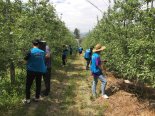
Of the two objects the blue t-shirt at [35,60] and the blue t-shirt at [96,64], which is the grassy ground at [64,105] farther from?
the blue t-shirt at [35,60]

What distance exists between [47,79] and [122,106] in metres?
3.26

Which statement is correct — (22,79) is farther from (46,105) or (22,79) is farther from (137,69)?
(137,69)

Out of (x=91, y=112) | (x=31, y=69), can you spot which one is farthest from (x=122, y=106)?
(x=31, y=69)

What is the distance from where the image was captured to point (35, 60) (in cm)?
1124

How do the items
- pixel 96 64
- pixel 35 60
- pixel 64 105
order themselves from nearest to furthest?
pixel 35 60
pixel 64 105
pixel 96 64

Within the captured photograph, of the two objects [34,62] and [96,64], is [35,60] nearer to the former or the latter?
[34,62]

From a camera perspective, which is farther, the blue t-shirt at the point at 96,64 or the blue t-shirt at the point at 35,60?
the blue t-shirt at the point at 96,64

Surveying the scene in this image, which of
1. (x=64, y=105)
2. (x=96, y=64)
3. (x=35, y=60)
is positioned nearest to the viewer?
(x=35, y=60)

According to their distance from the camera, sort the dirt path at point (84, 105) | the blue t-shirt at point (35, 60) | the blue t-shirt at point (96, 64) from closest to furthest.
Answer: the dirt path at point (84, 105)
the blue t-shirt at point (35, 60)
the blue t-shirt at point (96, 64)

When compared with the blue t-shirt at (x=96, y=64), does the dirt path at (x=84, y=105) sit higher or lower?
lower

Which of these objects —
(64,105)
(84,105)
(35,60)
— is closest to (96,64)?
(84,105)

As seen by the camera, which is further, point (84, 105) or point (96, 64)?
point (96, 64)

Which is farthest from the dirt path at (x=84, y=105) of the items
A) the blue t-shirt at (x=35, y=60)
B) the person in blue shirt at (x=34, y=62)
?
the blue t-shirt at (x=35, y=60)

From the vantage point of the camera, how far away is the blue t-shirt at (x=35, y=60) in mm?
11172
